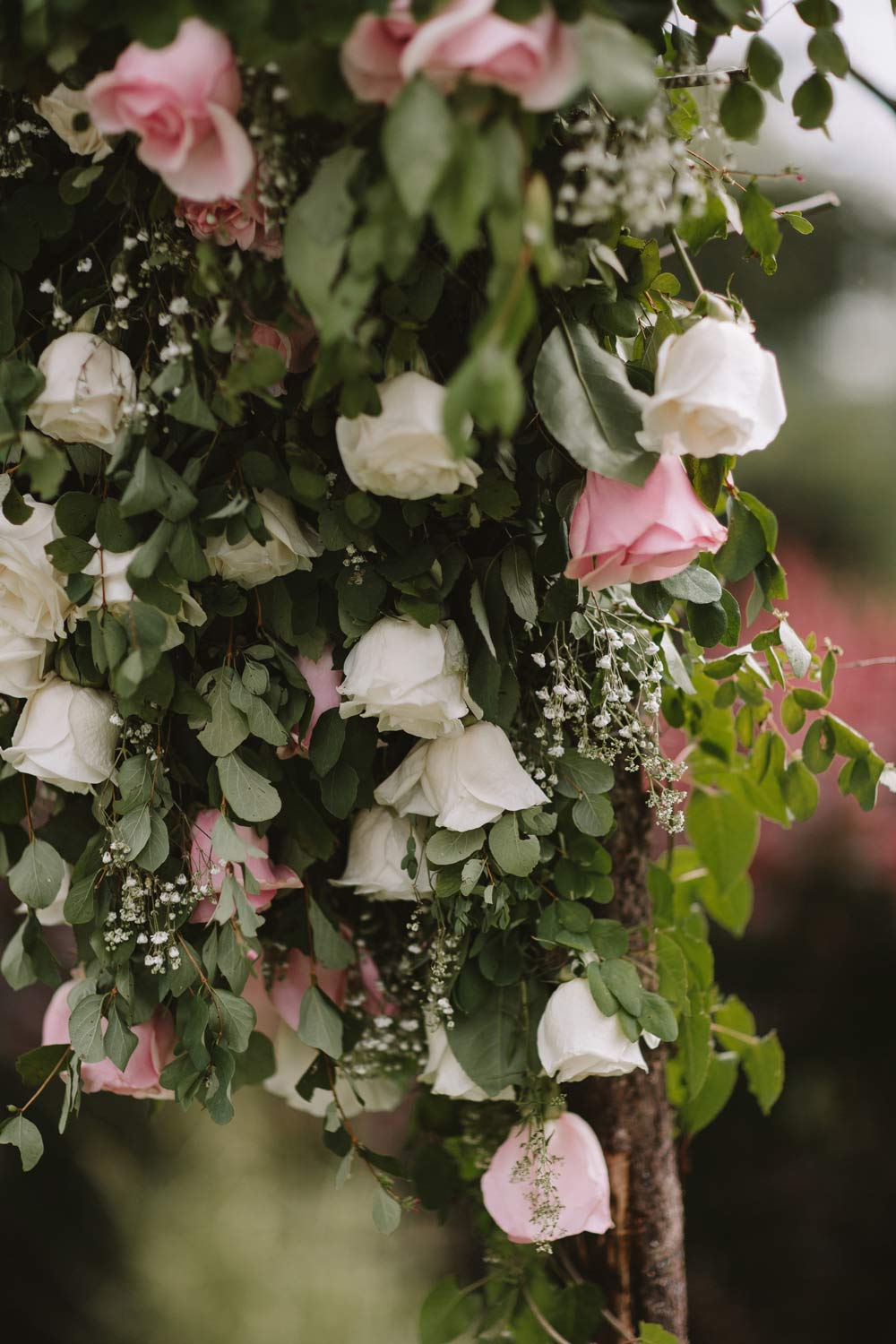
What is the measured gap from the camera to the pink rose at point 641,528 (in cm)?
52

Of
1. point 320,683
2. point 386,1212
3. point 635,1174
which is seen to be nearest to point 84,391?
point 320,683

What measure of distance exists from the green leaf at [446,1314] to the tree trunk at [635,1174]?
100 mm

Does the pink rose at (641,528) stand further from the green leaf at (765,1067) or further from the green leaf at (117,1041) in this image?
the green leaf at (765,1067)

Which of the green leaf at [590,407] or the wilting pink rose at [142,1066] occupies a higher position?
the green leaf at [590,407]

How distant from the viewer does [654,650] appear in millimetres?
629

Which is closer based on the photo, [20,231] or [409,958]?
[20,231]

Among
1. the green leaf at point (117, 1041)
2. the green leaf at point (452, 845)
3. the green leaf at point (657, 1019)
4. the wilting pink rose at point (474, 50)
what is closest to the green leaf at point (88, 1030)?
the green leaf at point (117, 1041)

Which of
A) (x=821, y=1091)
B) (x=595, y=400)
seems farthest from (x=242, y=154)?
(x=821, y=1091)

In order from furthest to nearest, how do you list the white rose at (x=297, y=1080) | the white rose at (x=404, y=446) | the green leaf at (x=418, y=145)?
the white rose at (x=297, y=1080) < the white rose at (x=404, y=446) < the green leaf at (x=418, y=145)

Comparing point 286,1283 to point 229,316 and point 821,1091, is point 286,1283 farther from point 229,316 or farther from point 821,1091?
point 229,316

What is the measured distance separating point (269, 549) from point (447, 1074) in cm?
38

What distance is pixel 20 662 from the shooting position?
1.96 ft

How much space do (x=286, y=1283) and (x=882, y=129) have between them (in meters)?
1.88

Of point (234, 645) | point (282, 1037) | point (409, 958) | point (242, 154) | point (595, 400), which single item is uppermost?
point (242, 154)
